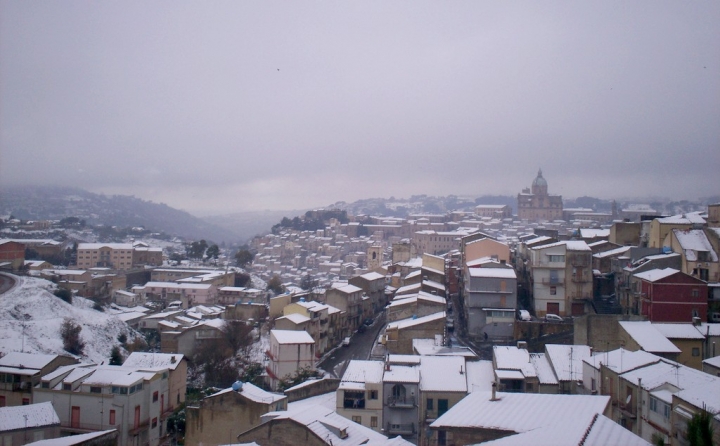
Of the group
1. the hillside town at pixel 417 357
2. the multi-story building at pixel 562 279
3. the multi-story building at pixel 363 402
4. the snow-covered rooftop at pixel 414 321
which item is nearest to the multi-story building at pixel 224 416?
the hillside town at pixel 417 357

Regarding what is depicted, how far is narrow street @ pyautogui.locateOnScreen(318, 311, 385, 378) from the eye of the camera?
14.7 m

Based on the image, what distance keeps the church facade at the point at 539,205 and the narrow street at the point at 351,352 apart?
42.6 m

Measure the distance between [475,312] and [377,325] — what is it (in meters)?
4.88

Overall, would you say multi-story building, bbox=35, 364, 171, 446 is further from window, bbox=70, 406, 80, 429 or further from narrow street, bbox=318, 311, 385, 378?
narrow street, bbox=318, 311, 385, 378

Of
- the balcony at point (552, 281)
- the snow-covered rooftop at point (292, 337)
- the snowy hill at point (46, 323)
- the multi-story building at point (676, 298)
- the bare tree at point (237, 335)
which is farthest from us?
the bare tree at point (237, 335)

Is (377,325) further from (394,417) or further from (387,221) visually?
(387,221)

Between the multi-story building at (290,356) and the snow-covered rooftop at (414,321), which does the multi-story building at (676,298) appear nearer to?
the snow-covered rooftop at (414,321)

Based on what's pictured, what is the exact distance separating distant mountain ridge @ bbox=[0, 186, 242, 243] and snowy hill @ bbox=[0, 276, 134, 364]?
31648mm

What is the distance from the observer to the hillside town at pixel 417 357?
736cm

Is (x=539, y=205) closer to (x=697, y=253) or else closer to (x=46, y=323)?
(x=697, y=253)

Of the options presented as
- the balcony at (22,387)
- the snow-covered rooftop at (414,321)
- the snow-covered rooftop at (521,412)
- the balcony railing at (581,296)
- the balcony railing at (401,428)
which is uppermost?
the balcony railing at (581,296)

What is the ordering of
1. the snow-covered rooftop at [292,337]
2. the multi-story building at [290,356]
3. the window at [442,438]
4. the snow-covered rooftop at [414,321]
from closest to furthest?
1. the window at [442,438]
2. the snow-covered rooftop at [414,321]
3. the multi-story building at [290,356]
4. the snow-covered rooftop at [292,337]

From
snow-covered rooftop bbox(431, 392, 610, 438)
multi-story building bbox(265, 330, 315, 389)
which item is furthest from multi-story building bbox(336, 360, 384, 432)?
multi-story building bbox(265, 330, 315, 389)

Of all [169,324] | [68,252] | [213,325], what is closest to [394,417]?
[213,325]
